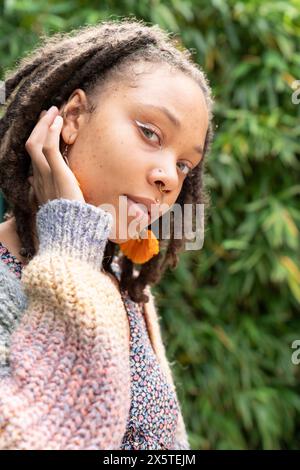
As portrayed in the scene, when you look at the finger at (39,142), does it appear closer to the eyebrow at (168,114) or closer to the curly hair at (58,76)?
the curly hair at (58,76)

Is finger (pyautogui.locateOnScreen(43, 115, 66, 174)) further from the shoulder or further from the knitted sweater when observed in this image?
the shoulder

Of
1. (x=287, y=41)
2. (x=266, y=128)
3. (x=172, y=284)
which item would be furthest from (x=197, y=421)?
(x=287, y=41)

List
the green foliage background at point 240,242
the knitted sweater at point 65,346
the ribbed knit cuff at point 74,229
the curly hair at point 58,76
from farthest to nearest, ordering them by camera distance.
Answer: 1. the green foliage background at point 240,242
2. the curly hair at point 58,76
3. the ribbed knit cuff at point 74,229
4. the knitted sweater at point 65,346

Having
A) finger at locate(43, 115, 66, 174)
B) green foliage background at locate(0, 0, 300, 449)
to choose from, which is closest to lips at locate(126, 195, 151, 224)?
finger at locate(43, 115, 66, 174)

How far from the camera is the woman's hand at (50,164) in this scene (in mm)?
907

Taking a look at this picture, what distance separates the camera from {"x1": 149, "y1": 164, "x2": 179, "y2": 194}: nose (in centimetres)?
93

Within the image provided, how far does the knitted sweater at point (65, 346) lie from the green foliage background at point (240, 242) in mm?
1221

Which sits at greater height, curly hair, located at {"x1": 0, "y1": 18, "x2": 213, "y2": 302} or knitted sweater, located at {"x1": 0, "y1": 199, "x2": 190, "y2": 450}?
curly hair, located at {"x1": 0, "y1": 18, "x2": 213, "y2": 302}

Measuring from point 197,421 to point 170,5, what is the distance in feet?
4.34

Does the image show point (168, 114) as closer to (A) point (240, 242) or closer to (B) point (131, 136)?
(B) point (131, 136)

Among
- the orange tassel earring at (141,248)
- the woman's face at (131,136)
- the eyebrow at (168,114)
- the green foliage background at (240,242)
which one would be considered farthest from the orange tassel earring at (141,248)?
the green foliage background at (240,242)

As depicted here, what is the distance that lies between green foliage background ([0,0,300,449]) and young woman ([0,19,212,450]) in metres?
1.00

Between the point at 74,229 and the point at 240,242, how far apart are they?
1.29m

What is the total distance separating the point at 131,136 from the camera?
36.2 inches
